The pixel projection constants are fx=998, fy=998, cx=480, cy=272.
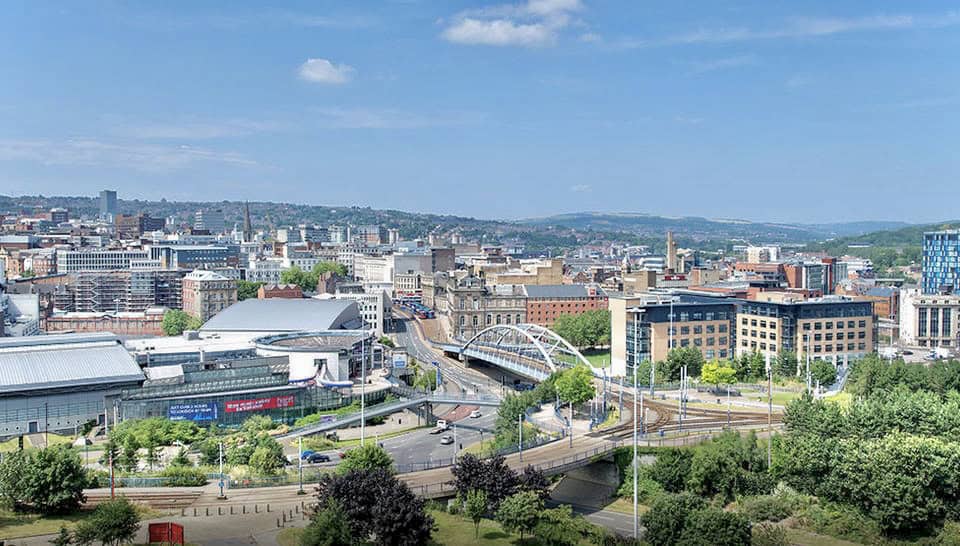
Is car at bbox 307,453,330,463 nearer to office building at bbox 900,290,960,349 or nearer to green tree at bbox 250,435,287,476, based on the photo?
green tree at bbox 250,435,287,476

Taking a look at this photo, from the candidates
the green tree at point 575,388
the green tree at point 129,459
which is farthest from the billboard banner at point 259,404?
the green tree at point 575,388

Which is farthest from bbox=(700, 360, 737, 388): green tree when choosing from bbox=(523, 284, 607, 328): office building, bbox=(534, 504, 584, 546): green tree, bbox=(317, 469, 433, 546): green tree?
bbox=(523, 284, 607, 328): office building

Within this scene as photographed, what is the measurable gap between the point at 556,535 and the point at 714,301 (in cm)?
6501

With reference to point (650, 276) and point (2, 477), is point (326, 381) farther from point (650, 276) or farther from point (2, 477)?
point (650, 276)

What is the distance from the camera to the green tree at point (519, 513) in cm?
4569

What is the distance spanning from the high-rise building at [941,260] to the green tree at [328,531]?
151m

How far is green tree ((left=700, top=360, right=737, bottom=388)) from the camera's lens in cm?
8662

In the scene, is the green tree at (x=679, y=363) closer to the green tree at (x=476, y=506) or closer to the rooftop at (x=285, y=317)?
the rooftop at (x=285, y=317)

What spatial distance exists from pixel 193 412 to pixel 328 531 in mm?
43219

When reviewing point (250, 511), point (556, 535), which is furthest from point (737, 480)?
point (250, 511)

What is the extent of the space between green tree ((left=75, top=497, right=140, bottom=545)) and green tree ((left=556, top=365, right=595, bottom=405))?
40868mm

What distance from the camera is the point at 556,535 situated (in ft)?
147

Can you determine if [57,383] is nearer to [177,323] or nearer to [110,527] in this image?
[110,527]

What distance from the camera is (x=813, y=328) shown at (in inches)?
3969
